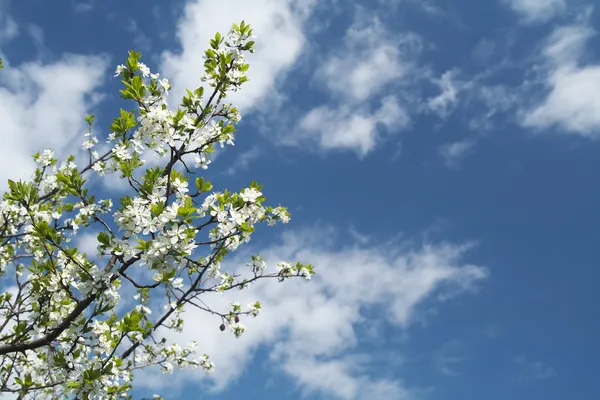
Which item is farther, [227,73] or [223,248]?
[223,248]

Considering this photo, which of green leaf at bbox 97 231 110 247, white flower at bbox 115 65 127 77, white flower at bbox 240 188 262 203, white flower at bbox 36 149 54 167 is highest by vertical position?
white flower at bbox 36 149 54 167

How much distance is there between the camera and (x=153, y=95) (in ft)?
18.8

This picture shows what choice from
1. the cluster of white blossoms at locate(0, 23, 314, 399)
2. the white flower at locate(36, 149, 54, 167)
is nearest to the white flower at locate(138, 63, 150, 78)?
the cluster of white blossoms at locate(0, 23, 314, 399)

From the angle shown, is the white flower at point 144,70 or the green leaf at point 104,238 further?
the white flower at point 144,70

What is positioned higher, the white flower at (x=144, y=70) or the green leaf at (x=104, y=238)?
the white flower at (x=144, y=70)

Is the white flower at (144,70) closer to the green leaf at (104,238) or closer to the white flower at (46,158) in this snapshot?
the green leaf at (104,238)

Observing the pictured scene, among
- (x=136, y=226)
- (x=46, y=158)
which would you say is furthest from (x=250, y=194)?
(x=46, y=158)

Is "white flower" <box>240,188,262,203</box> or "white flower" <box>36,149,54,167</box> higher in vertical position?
"white flower" <box>36,149,54,167</box>

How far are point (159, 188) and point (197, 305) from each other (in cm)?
243

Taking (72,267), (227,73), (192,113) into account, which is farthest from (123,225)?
(227,73)

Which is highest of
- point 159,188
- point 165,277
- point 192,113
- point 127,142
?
point 192,113

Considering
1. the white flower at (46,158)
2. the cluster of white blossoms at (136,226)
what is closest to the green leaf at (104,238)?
the cluster of white blossoms at (136,226)

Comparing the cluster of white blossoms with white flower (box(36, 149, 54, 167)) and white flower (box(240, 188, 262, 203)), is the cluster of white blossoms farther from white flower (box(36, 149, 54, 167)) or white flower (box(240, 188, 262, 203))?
white flower (box(36, 149, 54, 167))

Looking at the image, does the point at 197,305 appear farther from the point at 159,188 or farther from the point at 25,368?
the point at 25,368
